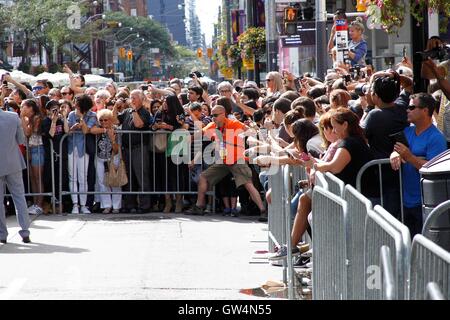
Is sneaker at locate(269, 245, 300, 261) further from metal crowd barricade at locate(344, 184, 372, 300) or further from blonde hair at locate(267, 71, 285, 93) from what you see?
blonde hair at locate(267, 71, 285, 93)

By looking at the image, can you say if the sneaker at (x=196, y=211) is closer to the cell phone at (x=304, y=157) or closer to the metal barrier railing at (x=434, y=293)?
the cell phone at (x=304, y=157)

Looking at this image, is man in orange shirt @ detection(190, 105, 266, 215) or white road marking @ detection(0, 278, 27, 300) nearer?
white road marking @ detection(0, 278, 27, 300)

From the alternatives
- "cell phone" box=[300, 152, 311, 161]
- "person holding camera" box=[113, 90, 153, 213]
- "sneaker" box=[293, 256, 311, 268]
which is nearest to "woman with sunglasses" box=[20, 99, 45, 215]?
"person holding camera" box=[113, 90, 153, 213]

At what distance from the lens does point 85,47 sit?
14200 centimetres

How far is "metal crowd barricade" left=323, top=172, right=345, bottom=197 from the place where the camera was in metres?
7.61

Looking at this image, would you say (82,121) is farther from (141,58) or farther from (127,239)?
(141,58)

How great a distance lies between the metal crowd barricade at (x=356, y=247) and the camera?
6211mm

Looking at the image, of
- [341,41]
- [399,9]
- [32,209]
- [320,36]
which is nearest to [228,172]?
[32,209]

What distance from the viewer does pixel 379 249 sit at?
551cm

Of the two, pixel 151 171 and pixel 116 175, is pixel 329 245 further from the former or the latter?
pixel 151 171

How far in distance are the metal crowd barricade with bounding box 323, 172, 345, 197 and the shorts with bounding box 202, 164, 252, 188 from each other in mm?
7563

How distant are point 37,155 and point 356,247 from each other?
1140 centimetres
